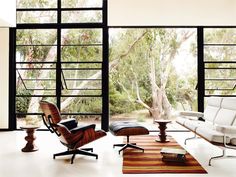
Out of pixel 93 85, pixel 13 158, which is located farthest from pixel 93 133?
pixel 93 85

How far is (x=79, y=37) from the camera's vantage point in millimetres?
6312

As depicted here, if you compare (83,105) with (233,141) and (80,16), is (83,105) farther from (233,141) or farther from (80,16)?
(233,141)

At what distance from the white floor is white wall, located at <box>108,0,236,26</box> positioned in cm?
280

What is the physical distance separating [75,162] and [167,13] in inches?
160

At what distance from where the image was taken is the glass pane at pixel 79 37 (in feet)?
20.6

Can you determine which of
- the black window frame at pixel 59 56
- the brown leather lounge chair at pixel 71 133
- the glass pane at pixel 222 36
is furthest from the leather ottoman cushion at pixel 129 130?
the glass pane at pixel 222 36

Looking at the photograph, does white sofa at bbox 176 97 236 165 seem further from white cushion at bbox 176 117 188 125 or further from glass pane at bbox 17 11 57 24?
glass pane at bbox 17 11 57 24

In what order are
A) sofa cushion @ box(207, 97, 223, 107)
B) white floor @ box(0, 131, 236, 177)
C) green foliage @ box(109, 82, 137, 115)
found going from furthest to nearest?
green foliage @ box(109, 82, 137, 115), sofa cushion @ box(207, 97, 223, 107), white floor @ box(0, 131, 236, 177)

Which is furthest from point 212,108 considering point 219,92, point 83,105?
point 83,105

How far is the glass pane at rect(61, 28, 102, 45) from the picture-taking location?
6.29 meters

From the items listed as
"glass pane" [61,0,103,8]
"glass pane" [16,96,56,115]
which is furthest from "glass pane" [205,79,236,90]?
"glass pane" [16,96,56,115]

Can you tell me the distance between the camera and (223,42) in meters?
6.21

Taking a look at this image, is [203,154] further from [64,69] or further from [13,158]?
[64,69]

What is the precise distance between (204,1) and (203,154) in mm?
3645
